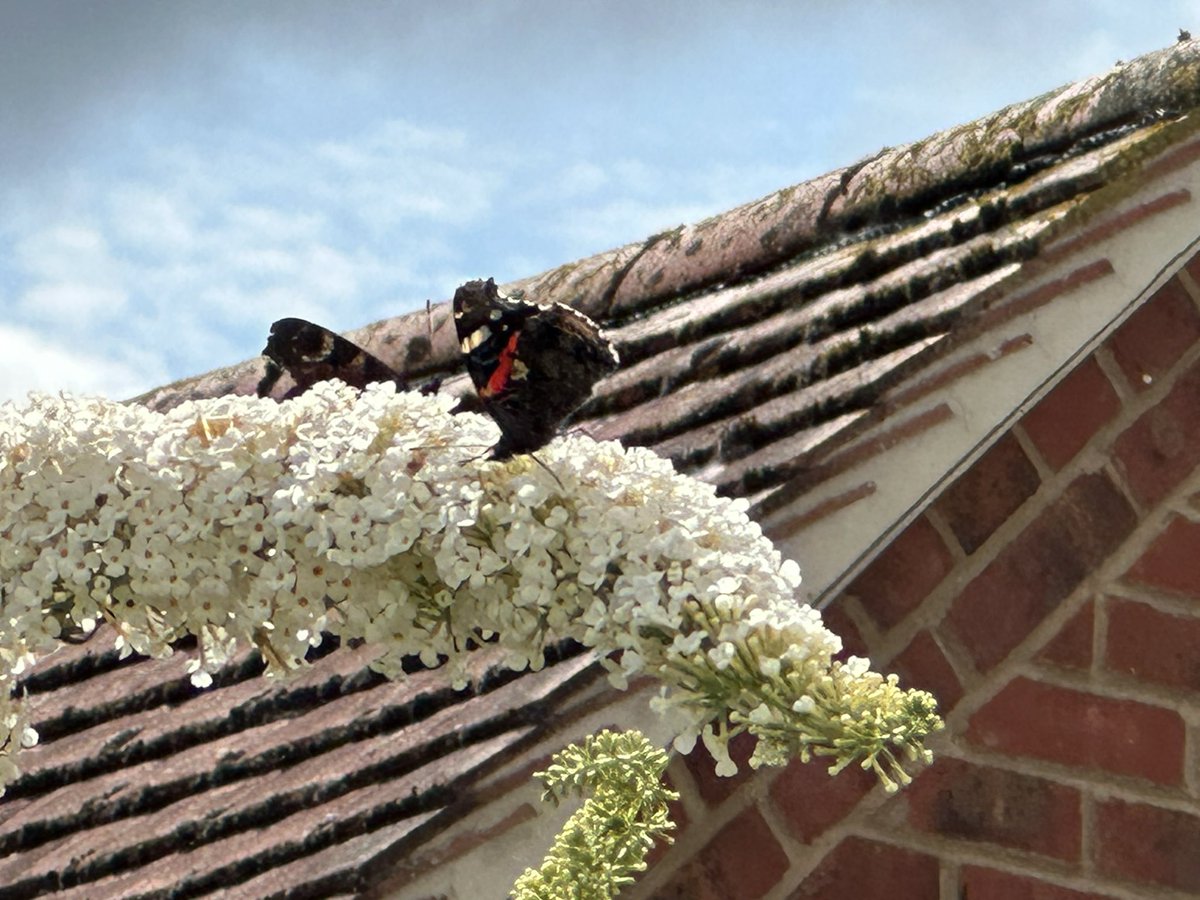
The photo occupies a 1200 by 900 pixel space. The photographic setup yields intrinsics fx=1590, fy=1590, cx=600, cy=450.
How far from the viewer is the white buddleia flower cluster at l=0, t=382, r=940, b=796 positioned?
1.75 meters

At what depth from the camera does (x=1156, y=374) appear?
3094 mm

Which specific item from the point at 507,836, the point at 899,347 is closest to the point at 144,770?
the point at 507,836

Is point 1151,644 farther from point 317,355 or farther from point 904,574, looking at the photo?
point 317,355

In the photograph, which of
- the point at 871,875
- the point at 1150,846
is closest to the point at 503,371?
the point at 871,875

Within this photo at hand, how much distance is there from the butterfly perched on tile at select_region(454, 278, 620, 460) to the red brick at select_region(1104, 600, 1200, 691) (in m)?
1.28

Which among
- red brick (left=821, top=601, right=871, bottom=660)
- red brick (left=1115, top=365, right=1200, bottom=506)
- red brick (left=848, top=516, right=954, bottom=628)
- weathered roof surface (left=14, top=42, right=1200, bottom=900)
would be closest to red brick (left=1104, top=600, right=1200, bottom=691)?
red brick (left=1115, top=365, right=1200, bottom=506)

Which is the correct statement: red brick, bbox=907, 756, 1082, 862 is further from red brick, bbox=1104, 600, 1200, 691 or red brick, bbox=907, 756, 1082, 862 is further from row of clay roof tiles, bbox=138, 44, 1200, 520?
row of clay roof tiles, bbox=138, 44, 1200, 520

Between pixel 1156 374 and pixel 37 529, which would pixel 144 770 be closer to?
pixel 37 529

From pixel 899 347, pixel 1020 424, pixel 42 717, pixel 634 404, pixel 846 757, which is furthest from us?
pixel 42 717

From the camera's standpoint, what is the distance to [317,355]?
119 inches

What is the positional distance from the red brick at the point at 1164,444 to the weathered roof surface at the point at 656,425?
1.54 feet

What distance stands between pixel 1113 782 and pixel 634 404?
1283 mm

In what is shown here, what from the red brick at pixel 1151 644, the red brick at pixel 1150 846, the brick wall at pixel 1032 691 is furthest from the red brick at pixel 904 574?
the red brick at pixel 1150 846

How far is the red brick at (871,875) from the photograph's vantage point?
2.90m
